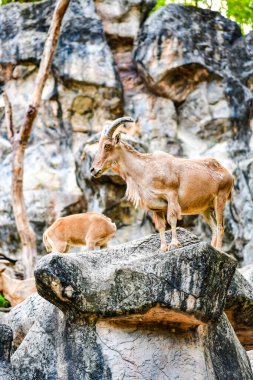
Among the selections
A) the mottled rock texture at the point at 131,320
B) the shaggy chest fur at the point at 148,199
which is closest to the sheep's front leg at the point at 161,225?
the shaggy chest fur at the point at 148,199

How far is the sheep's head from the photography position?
9156mm

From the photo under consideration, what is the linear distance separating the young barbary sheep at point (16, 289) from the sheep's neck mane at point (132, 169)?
6.02m

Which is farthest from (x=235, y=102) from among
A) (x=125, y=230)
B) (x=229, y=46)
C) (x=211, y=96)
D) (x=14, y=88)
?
(x=14, y=88)

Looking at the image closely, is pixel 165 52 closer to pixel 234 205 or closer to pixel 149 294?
pixel 234 205

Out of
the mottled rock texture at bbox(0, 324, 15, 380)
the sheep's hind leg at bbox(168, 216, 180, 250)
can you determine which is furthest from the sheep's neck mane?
the mottled rock texture at bbox(0, 324, 15, 380)

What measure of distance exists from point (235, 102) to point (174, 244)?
556 inches

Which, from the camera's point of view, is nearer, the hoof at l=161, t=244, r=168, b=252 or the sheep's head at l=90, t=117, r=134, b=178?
the hoof at l=161, t=244, r=168, b=252

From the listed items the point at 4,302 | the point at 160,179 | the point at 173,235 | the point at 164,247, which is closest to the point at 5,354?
the point at 164,247

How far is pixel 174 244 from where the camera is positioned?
855 centimetres

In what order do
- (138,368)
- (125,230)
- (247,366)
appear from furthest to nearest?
(125,230), (247,366), (138,368)

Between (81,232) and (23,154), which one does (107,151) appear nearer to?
(81,232)

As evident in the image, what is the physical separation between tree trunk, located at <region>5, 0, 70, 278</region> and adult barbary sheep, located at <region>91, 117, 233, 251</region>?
905 cm

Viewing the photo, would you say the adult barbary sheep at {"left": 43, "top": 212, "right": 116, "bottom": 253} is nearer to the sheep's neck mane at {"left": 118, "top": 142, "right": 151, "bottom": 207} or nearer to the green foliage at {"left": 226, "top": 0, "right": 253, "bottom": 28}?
the sheep's neck mane at {"left": 118, "top": 142, "right": 151, "bottom": 207}

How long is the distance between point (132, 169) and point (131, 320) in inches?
86.1
